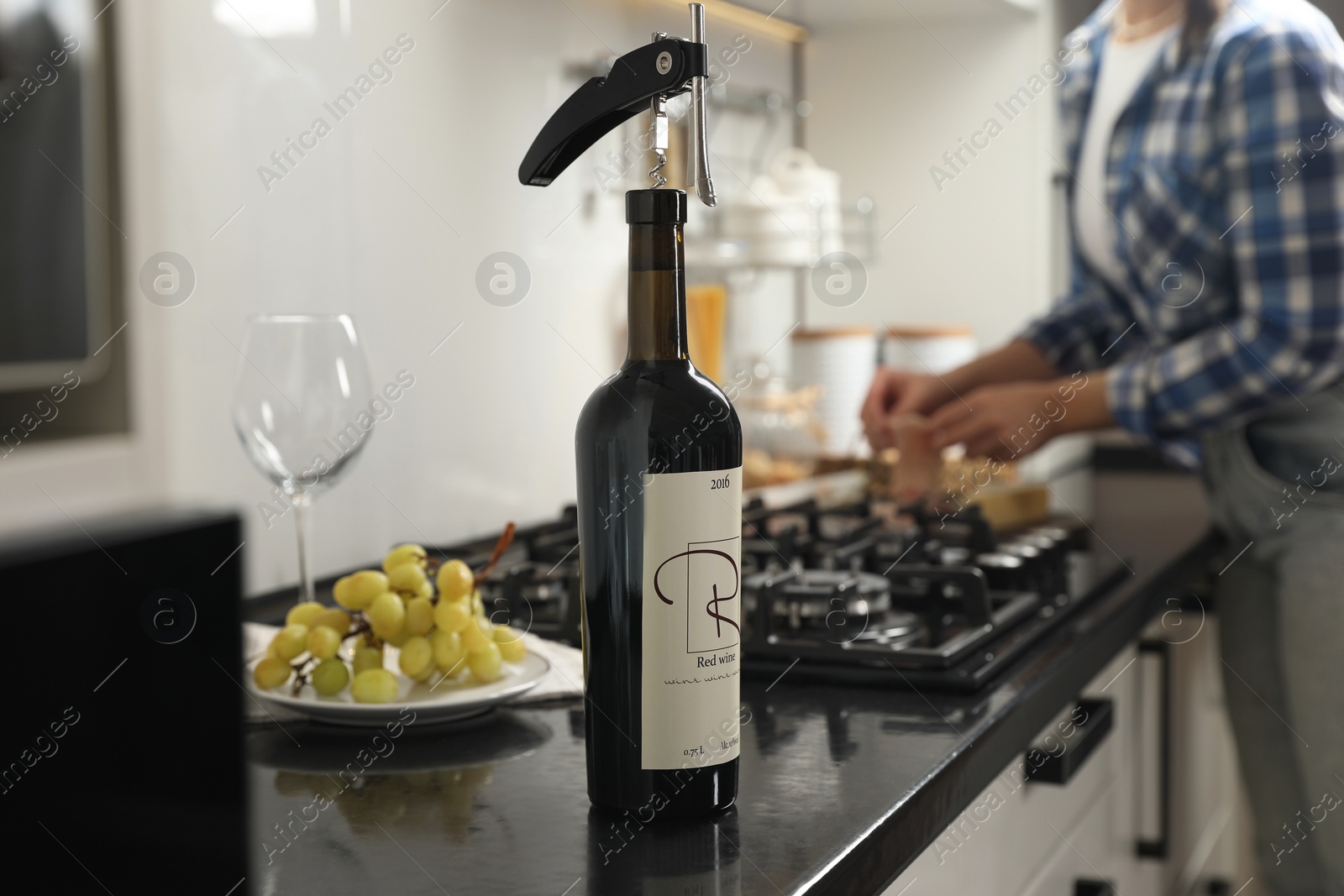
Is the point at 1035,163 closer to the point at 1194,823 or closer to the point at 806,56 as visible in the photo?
the point at 806,56

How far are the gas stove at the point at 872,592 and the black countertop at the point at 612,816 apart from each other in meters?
0.03

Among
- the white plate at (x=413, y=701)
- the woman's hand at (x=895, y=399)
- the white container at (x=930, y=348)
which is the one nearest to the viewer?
the white plate at (x=413, y=701)

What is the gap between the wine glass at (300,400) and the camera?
92 centimetres

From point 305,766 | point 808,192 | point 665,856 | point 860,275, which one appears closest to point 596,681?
point 665,856

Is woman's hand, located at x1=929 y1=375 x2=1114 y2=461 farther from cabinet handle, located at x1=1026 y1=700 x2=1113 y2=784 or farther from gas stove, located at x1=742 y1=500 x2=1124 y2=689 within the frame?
cabinet handle, located at x1=1026 y1=700 x2=1113 y2=784

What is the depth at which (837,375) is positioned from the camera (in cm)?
201

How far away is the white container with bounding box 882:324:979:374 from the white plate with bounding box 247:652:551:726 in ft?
4.41

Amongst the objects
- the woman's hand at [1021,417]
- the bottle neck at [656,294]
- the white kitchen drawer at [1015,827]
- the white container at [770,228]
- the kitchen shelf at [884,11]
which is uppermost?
the kitchen shelf at [884,11]

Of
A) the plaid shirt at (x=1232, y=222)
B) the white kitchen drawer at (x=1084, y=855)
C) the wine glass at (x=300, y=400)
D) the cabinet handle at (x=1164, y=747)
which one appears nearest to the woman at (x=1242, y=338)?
the plaid shirt at (x=1232, y=222)

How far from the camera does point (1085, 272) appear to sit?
1.60 meters

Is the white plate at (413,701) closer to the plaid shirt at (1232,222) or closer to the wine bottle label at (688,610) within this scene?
the wine bottle label at (688,610)

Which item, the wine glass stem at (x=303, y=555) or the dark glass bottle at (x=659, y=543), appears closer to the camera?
the dark glass bottle at (x=659, y=543)

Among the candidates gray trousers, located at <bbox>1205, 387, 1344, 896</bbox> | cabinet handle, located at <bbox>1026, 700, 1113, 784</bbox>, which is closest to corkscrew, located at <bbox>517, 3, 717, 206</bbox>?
cabinet handle, located at <bbox>1026, 700, 1113, 784</bbox>

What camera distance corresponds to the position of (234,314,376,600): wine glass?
92 cm
